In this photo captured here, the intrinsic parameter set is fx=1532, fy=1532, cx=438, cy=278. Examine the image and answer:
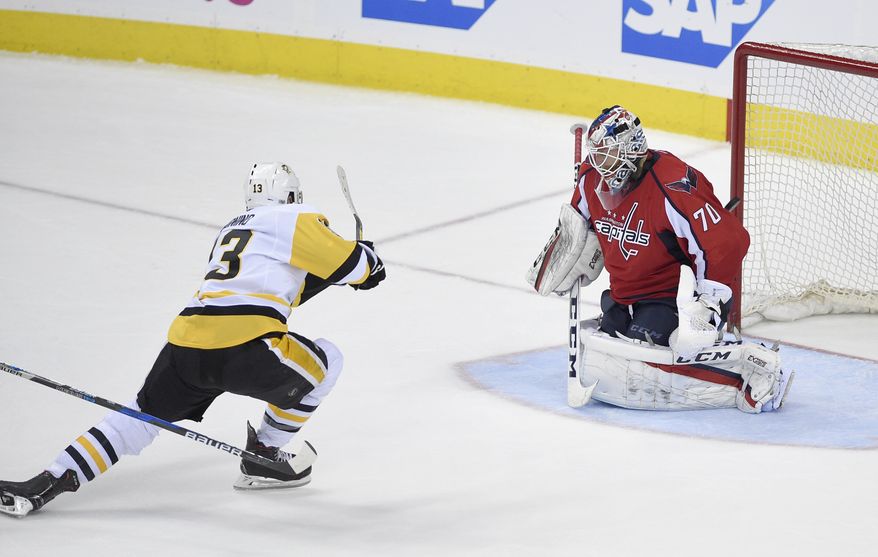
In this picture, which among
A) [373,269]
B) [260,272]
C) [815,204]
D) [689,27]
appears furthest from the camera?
[689,27]

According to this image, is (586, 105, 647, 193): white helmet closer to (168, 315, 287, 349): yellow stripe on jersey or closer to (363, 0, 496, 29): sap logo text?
(168, 315, 287, 349): yellow stripe on jersey

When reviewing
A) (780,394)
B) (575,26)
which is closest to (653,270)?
(780,394)

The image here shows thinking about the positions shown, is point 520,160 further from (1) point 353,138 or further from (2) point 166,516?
(2) point 166,516

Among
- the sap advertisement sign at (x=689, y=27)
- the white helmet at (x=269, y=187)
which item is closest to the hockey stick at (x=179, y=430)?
the white helmet at (x=269, y=187)

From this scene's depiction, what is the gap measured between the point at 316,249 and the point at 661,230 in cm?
114

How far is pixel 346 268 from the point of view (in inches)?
148

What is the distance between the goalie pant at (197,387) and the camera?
12.1 feet

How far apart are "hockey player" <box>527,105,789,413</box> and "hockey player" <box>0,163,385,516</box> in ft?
3.01

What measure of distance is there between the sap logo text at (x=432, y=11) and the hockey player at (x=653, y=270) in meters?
4.02

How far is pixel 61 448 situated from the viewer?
13.7 ft

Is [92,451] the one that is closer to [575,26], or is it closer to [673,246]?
[673,246]

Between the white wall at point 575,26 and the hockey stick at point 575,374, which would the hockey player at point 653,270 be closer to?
the hockey stick at point 575,374

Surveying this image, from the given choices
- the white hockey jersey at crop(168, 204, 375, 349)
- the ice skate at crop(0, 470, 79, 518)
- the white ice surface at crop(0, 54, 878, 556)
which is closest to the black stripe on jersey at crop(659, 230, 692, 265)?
the white ice surface at crop(0, 54, 878, 556)

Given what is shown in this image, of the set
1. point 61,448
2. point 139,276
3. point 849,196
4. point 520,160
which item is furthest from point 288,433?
point 520,160
